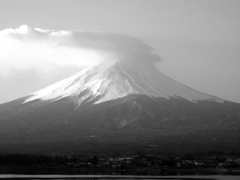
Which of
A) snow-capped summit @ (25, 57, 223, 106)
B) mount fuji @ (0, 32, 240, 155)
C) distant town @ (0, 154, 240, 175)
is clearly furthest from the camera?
snow-capped summit @ (25, 57, 223, 106)

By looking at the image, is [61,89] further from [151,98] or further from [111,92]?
[151,98]

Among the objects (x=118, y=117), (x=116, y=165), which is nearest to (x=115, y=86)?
(x=118, y=117)

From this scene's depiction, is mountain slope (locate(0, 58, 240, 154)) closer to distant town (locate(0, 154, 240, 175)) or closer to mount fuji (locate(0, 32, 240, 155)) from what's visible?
mount fuji (locate(0, 32, 240, 155))

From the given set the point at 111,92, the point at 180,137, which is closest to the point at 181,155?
the point at 180,137

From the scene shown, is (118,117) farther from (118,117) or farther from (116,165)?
(116,165)

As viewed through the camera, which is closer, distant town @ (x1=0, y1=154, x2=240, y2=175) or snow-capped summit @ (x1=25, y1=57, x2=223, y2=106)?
distant town @ (x1=0, y1=154, x2=240, y2=175)

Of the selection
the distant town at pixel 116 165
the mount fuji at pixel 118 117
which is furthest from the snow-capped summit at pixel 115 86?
the distant town at pixel 116 165

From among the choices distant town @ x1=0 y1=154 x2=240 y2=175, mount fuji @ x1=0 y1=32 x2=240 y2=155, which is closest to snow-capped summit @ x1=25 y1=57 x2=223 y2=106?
mount fuji @ x1=0 y1=32 x2=240 y2=155
